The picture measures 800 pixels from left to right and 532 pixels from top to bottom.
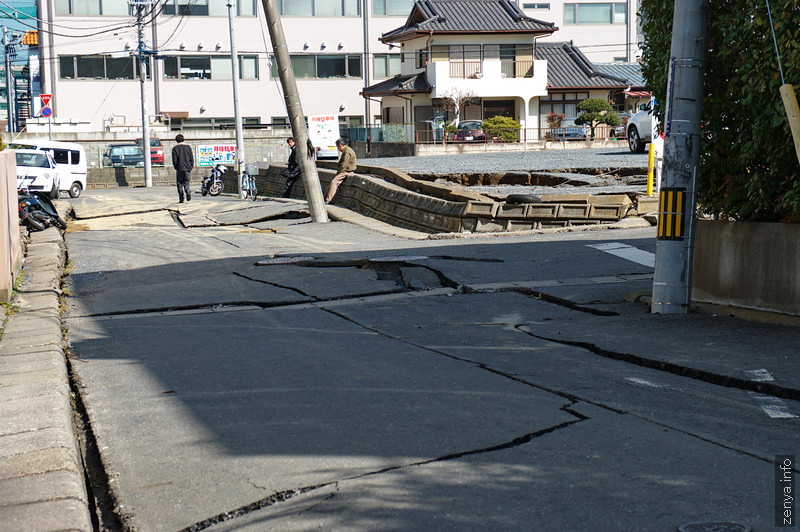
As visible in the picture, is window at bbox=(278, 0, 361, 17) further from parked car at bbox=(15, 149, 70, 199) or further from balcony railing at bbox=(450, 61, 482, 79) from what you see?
parked car at bbox=(15, 149, 70, 199)

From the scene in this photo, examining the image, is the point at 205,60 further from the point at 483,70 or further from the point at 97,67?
the point at 483,70

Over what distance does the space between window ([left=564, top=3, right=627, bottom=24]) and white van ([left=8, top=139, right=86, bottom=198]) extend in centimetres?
4084

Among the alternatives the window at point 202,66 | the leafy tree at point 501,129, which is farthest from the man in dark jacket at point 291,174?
the window at point 202,66

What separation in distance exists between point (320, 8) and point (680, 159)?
5900 centimetres

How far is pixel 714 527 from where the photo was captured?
374 cm

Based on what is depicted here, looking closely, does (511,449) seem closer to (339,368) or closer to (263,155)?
(339,368)

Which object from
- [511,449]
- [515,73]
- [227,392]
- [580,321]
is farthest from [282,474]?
[515,73]

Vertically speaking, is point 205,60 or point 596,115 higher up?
point 205,60

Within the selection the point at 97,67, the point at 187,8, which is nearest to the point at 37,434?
the point at 187,8

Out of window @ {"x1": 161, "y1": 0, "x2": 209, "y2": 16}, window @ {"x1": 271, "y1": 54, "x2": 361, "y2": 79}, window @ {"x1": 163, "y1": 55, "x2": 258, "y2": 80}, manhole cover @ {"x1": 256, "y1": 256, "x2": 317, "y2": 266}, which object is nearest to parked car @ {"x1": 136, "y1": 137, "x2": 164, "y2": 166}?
window @ {"x1": 163, "y1": 55, "x2": 258, "y2": 80}

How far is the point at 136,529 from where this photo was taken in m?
4.04

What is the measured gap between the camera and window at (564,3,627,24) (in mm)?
69938

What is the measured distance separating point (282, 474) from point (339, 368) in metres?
2.36

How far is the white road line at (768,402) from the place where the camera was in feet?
18.3
